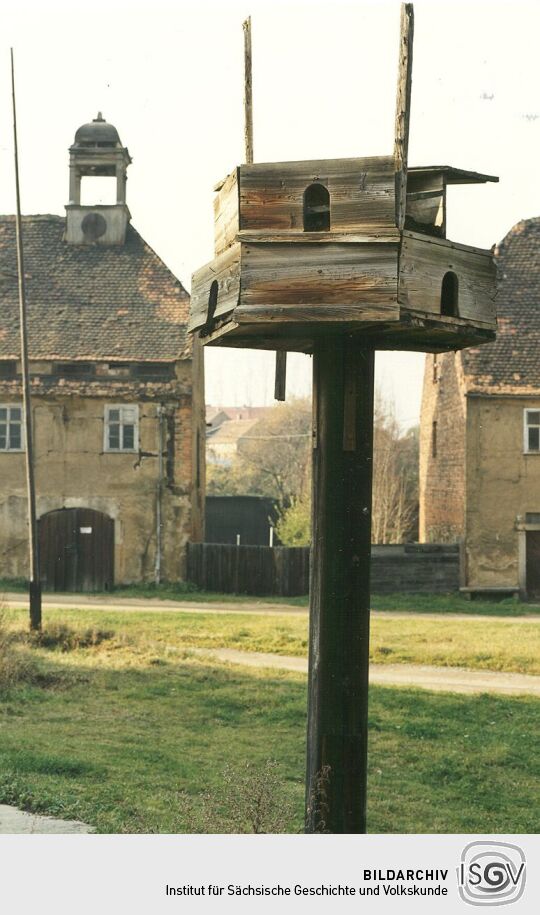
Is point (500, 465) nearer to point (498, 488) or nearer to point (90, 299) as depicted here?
point (498, 488)

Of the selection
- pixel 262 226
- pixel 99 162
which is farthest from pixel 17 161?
pixel 262 226

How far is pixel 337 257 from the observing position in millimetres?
5062

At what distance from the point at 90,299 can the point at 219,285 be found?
23.5 meters

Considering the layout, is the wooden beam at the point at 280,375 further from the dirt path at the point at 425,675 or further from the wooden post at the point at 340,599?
the dirt path at the point at 425,675

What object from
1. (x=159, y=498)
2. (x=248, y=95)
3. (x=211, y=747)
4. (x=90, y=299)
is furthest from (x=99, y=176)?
(x=248, y=95)

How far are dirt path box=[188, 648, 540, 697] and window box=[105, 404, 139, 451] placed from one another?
35.1 feet

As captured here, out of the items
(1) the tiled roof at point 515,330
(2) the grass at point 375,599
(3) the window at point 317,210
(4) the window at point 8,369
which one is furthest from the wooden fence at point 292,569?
(3) the window at point 317,210

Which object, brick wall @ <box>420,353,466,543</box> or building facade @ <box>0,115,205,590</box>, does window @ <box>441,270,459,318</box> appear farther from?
building facade @ <box>0,115,205,590</box>

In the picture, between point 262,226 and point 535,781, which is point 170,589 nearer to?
point 535,781

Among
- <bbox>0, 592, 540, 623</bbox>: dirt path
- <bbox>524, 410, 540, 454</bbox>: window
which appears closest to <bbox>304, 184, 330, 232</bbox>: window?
<bbox>0, 592, 540, 623</bbox>: dirt path

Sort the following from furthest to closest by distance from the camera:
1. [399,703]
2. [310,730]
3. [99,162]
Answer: [99,162] < [399,703] < [310,730]

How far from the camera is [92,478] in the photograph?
26.7 meters

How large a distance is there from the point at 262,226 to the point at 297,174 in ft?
0.93

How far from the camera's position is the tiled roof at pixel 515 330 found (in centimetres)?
2662
